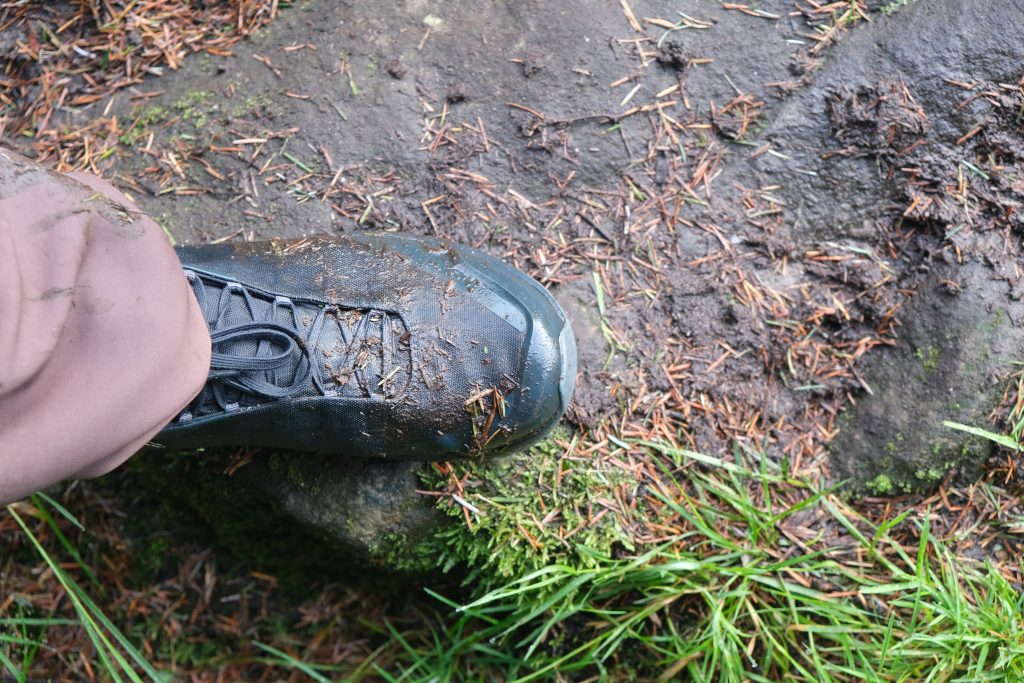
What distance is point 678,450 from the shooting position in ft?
7.91

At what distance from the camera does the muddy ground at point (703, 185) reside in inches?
96.4

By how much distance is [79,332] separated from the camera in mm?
1602

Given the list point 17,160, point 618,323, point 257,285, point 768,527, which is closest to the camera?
point 17,160

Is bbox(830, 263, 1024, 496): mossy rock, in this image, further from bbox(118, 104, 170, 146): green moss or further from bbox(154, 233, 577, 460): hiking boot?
bbox(118, 104, 170, 146): green moss

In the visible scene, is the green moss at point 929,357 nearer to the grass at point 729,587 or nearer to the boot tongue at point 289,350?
the grass at point 729,587

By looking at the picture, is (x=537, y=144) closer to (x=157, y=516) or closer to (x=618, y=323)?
(x=618, y=323)

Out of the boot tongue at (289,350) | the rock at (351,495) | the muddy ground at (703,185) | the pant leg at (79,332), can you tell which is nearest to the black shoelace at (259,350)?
the boot tongue at (289,350)

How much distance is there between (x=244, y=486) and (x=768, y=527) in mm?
1713

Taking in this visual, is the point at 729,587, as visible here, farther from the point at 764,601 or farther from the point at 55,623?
the point at 55,623

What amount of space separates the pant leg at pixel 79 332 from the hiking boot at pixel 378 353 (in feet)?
1.06

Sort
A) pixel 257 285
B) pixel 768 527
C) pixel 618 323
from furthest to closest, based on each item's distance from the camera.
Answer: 1. pixel 618 323
2. pixel 768 527
3. pixel 257 285

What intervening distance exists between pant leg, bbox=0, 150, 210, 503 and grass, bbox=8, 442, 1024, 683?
0.91m

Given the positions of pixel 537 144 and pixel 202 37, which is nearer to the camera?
pixel 537 144

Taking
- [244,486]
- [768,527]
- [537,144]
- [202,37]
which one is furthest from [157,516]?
[768,527]
